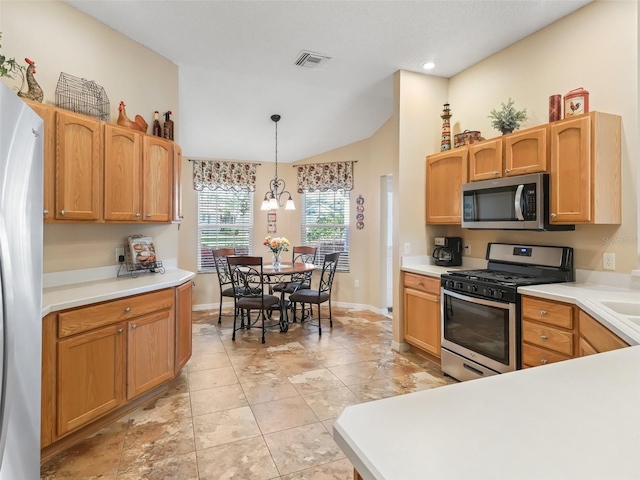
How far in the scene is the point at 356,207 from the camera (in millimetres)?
5695

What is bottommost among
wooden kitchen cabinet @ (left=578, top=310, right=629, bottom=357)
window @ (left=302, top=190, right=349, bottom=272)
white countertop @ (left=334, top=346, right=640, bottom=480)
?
wooden kitchen cabinet @ (left=578, top=310, right=629, bottom=357)

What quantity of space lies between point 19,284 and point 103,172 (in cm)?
164

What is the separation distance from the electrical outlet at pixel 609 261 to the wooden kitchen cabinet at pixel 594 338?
2.34 feet

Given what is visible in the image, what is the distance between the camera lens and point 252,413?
2.54 metres

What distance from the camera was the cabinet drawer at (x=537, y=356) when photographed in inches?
87.6

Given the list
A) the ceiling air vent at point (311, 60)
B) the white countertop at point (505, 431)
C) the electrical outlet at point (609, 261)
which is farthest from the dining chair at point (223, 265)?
the white countertop at point (505, 431)

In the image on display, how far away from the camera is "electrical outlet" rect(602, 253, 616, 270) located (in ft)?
8.10

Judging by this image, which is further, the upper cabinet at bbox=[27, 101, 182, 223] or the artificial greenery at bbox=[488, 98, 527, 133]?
the artificial greenery at bbox=[488, 98, 527, 133]

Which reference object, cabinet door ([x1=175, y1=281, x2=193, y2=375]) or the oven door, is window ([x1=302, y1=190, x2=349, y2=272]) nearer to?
the oven door

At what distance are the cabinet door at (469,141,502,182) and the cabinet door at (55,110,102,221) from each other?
3.02 meters

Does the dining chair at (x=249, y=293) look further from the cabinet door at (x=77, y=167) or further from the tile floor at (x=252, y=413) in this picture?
the cabinet door at (x=77, y=167)

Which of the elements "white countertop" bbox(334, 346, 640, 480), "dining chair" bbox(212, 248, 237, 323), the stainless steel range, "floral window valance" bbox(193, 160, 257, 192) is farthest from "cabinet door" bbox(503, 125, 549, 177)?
"floral window valance" bbox(193, 160, 257, 192)

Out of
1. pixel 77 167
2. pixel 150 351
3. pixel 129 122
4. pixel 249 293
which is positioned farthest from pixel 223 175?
pixel 150 351

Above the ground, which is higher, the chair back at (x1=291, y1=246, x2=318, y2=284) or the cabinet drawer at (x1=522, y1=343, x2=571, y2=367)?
the chair back at (x1=291, y1=246, x2=318, y2=284)
